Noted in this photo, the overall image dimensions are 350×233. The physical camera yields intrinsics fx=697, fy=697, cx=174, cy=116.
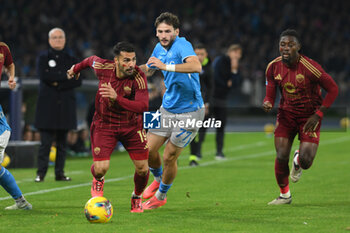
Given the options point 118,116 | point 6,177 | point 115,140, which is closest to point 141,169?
point 115,140

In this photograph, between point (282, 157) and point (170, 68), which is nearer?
point (170, 68)

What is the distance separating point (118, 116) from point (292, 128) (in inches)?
86.3

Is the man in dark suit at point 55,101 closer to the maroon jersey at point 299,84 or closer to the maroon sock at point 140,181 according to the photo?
the maroon sock at point 140,181

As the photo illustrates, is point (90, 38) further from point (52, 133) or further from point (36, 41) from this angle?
point (52, 133)

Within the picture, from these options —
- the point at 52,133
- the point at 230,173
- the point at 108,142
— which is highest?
the point at 108,142

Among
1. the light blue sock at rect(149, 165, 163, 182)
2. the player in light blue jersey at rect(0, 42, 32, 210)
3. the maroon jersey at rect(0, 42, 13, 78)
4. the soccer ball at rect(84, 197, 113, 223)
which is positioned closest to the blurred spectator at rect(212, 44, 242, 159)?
the light blue sock at rect(149, 165, 163, 182)

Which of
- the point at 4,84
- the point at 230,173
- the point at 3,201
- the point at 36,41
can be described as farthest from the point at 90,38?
the point at 3,201

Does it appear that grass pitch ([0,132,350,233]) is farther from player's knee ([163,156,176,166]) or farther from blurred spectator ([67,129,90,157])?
blurred spectator ([67,129,90,157])

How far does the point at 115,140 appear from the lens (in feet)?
23.7

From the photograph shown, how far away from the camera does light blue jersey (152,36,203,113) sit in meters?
7.66

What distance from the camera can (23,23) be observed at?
31.2 metres

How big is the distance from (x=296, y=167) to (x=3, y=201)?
144 inches

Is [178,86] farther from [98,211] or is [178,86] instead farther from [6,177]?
[6,177]

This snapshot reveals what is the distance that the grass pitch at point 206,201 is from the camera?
21.5 ft
